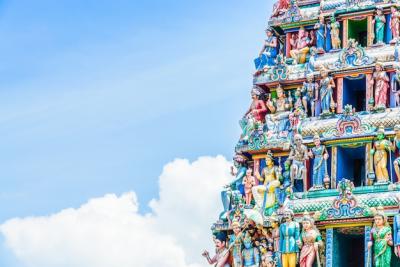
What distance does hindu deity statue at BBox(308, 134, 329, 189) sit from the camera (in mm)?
32562

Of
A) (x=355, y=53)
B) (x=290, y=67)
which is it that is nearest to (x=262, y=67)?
(x=290, y=67)

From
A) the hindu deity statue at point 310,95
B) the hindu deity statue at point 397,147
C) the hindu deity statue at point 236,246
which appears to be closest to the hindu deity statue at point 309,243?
the hindu deity statue at point 236,246

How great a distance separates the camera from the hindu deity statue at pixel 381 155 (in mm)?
31969

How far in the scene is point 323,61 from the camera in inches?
1352

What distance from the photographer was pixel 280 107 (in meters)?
34.8

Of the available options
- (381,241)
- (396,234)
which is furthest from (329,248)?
(396,234)

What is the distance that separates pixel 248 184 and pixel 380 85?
16.3 ft

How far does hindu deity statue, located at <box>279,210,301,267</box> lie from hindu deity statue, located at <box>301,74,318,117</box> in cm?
360

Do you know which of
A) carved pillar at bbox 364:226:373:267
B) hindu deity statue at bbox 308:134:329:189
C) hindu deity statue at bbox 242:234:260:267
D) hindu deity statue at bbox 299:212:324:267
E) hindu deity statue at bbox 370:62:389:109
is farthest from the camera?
hindu deity statue at bbox 370:62:389:109

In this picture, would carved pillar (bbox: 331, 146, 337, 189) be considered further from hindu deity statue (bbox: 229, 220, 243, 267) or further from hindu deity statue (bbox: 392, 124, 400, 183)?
hindu deity statue (bbox: 229, 220, 243, 267)

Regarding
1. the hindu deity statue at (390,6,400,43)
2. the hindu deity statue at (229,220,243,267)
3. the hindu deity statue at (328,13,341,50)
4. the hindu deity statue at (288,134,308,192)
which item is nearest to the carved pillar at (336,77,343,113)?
the hindu deity statue at (328,13,341,50)

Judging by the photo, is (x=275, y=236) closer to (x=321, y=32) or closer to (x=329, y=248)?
(x=329, y=248)

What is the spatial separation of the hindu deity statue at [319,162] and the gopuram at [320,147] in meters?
0.03

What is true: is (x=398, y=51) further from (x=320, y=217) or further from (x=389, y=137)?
(x=320, y=217)
